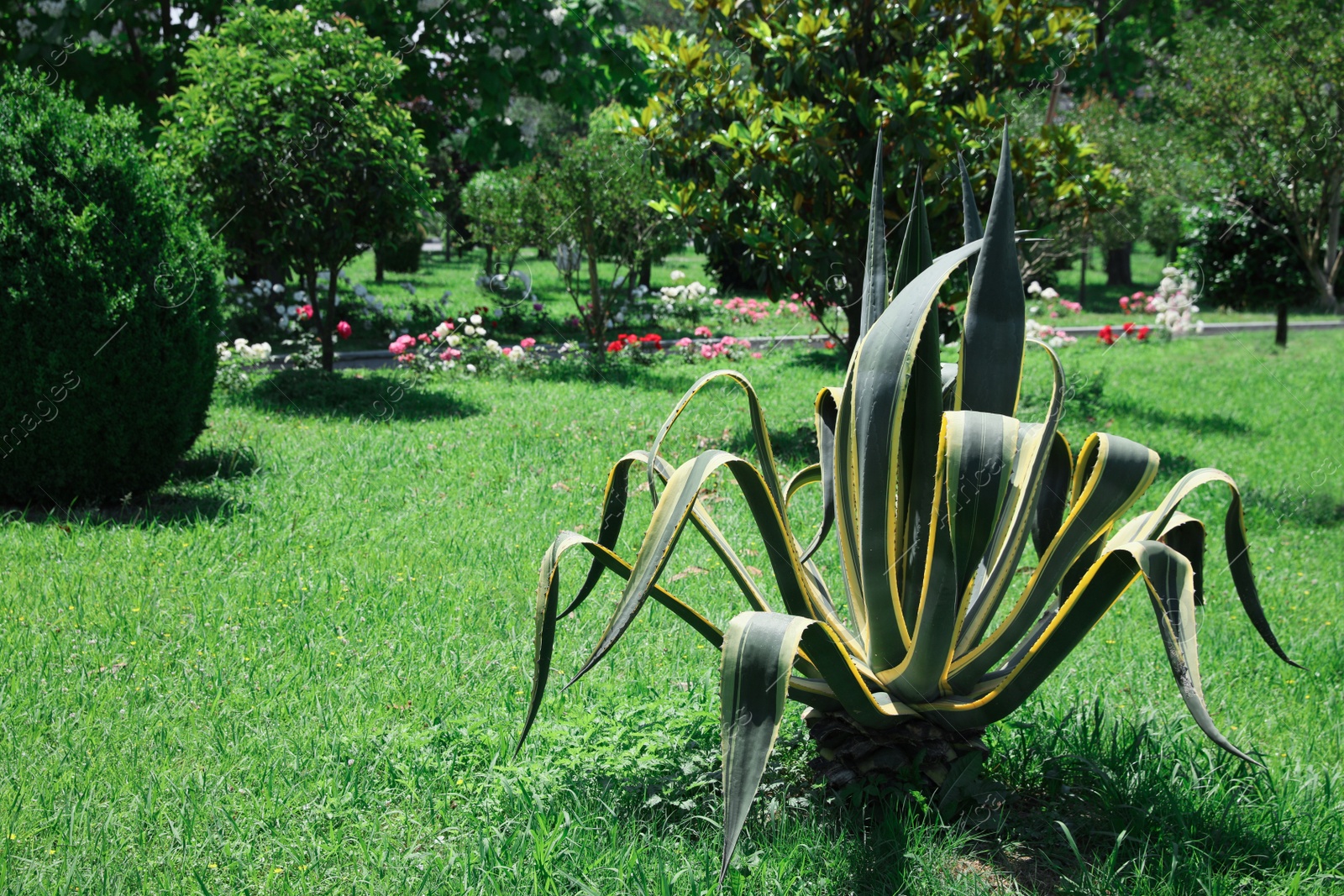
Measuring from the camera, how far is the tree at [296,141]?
812 cm

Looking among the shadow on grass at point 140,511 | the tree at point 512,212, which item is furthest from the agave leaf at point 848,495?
the tree at point 512,212

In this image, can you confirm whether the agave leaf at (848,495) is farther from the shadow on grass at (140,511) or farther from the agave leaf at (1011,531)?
the shadow on grass at (140,511)

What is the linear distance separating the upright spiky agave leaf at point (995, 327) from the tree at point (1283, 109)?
5.62 meters

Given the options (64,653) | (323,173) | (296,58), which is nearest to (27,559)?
(64,653)

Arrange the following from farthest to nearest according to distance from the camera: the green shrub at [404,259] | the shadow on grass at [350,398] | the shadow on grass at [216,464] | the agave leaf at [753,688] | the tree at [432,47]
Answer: the green shrub at [404,259]
the tree at [432,47]
the shadow on grass at [350,398]
the shadow on grass at [216,464]
the agave leaf at [753,688]

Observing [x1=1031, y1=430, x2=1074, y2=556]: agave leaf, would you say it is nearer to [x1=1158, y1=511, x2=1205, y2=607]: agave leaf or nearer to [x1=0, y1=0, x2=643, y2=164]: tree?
[x1=1158, y1=511, x2=1205, y2=607]: agave leaf

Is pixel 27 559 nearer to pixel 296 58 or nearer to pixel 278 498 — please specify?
pixel 278 498

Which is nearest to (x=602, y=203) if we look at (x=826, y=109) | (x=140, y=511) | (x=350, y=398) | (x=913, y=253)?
(x=350, y=398)

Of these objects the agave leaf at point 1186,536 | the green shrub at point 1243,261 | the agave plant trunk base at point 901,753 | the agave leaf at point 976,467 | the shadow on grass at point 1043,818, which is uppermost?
the green shrub at point 1243,261

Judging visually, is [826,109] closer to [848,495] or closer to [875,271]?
[875,271]

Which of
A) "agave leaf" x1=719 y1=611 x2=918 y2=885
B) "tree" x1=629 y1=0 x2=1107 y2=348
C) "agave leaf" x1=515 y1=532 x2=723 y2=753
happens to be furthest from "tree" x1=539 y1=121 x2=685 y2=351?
"agave leaf" x1=719 y1=611 x2=918 y2=885

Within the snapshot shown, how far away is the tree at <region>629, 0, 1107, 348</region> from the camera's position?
6238mm

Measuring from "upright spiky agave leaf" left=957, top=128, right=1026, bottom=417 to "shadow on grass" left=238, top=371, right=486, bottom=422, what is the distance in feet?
19.7

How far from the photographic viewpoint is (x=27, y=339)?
4.61 metres
